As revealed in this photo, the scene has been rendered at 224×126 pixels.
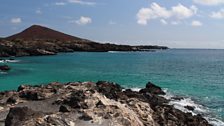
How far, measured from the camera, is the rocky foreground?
23.7m

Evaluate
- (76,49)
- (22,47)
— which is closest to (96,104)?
(22,47)

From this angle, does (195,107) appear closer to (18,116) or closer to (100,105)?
(100,105)

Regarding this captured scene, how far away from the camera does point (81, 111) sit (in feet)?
83.9

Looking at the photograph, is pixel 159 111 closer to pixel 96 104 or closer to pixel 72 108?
pixel 96 104

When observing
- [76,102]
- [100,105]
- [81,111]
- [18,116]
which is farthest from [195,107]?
[18,116]

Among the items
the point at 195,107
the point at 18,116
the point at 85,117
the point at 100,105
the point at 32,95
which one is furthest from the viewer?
the point at 195,107

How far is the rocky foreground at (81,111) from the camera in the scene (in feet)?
77.8

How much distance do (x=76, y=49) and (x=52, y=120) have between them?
178 m

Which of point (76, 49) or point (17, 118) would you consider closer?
point (17, 118)

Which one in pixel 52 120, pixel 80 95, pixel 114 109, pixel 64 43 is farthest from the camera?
pixel 64 43

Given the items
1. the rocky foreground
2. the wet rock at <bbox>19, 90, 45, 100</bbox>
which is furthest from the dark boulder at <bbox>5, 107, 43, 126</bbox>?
the wet rock at <bbox>19, 90, 45, 100</bbox>

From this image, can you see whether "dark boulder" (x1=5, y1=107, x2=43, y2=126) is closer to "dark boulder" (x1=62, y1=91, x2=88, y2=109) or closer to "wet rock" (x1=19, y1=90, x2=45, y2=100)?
"dark boulder" (x1=62, y1=91, x2=88, y2=109)

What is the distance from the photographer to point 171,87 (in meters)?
58.2

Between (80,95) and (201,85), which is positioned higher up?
(80,95)
